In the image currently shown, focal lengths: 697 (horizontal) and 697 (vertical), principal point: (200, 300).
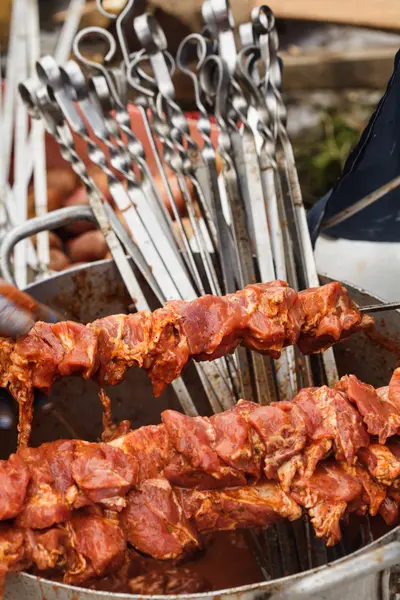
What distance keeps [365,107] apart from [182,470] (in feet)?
13.5

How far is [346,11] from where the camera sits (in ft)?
14.2

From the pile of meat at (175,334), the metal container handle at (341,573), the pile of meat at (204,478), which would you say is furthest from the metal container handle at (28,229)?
the metal container handle at (341,573)

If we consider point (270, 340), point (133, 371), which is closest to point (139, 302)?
point (133, 371)

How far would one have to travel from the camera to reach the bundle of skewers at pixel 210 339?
1.51 metres

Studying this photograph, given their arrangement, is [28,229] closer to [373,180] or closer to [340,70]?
[373,180]

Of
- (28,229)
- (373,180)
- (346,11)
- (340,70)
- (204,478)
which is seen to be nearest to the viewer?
(204,478)

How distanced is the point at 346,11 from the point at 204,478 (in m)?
3.62

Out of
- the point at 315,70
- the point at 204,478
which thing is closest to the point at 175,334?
the point at 204,478

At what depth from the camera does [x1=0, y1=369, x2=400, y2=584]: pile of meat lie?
1.45 meters

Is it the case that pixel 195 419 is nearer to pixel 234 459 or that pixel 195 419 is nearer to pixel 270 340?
pixel 234 459

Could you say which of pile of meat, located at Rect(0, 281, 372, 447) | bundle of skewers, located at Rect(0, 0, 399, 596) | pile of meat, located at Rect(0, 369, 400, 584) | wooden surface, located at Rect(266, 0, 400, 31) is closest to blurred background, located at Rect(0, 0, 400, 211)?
wooden surface, located at Rect(266, 0, 400, 31)

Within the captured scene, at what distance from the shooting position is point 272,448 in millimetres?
1565

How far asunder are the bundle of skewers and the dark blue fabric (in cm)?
29

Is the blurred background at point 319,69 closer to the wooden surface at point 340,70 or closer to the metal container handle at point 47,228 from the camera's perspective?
the wooden surface at point 340,70
